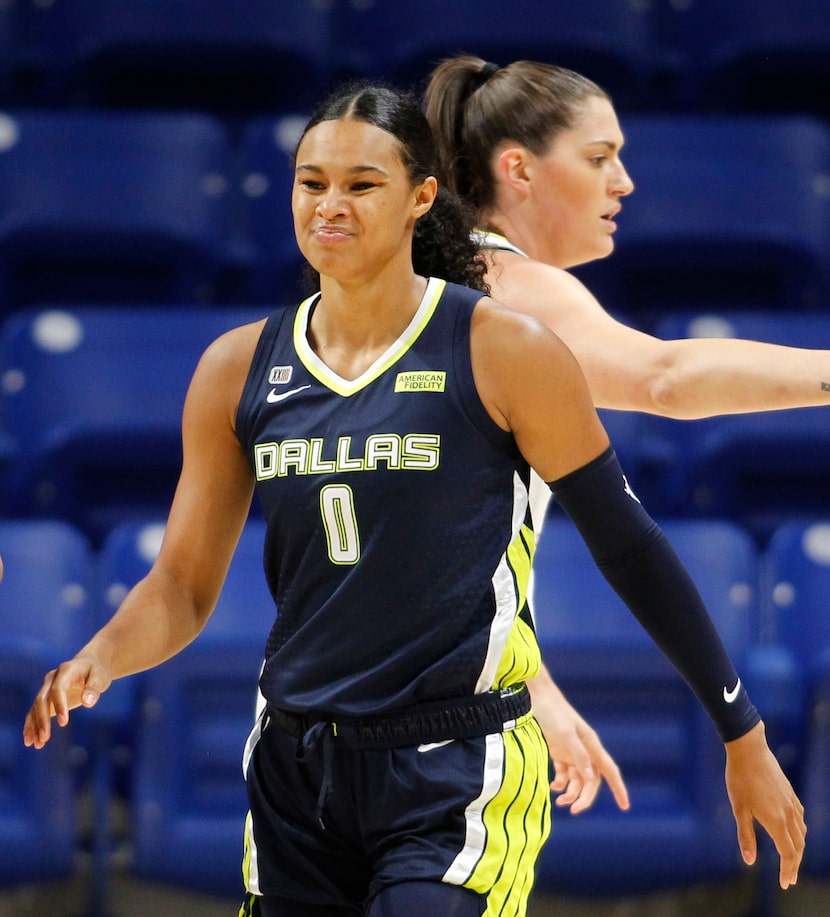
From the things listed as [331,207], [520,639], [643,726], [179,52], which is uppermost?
[179,52]

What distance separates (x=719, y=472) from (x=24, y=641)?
1.92 m

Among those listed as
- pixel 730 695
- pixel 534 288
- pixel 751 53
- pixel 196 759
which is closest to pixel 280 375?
pixel 534 288

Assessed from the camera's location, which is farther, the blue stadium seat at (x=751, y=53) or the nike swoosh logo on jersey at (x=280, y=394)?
the blue stadium seat at (x=751, y=53)

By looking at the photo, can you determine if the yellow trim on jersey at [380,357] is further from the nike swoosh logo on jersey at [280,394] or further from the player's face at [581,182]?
the player's face at [581,182]

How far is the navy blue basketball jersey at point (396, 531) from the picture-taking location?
194 centimetres

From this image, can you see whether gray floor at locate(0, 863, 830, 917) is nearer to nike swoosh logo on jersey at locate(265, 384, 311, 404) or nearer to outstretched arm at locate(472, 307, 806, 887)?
outstretched arm at locate(472, 307, 806, 887)

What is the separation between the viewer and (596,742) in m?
2.51

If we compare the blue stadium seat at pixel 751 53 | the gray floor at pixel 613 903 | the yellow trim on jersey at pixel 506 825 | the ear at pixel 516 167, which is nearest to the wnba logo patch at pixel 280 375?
the yellow trim on jersey at pixel 506 825

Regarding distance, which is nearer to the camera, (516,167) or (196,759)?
(516,167)

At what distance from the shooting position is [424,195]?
2.04 m

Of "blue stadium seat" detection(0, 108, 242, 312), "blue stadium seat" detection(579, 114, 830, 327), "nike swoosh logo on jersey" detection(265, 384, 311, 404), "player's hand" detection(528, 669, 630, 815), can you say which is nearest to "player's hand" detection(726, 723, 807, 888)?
"player's hand" detection(528, 669, 630, 815)

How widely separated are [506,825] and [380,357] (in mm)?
615

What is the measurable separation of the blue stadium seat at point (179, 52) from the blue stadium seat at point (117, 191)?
305 mm

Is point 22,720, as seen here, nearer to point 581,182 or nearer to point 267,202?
point 581,182
